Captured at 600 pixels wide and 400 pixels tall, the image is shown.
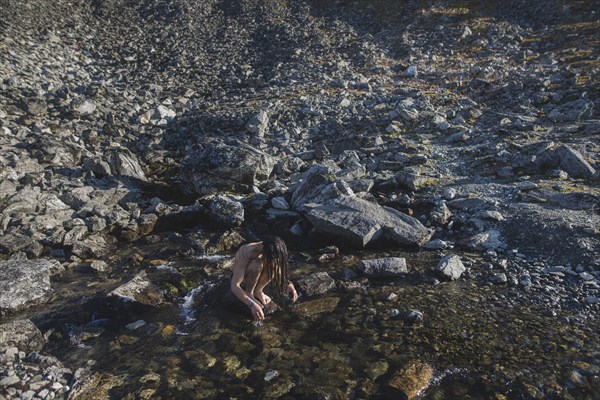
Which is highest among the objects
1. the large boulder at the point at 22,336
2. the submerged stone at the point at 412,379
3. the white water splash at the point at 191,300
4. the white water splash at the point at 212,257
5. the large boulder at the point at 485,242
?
the large boulder at the point at 22,336

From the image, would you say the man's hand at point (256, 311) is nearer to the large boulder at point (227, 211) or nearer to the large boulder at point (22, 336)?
the large boulder at point (22, 336)

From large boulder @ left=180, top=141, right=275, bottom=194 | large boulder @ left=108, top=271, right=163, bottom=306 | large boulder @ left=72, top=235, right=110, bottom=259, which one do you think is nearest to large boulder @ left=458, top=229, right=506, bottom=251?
large boulder @ left=108, top=271, right=163, bottom=306

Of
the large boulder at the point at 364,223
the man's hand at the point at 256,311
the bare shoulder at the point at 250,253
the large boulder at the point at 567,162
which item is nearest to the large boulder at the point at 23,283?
the bare shoulder at the point at 250,253

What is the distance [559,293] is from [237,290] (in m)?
5.52

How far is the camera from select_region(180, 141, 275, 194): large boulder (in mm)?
13695

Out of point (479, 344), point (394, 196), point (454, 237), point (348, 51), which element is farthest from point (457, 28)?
point (479, 344)

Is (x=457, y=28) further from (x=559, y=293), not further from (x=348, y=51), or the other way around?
(x=559, y=293)

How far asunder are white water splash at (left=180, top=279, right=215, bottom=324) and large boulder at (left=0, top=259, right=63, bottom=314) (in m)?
2.67

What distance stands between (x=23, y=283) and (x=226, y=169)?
6.82 metres

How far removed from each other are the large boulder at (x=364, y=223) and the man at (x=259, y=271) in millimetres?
2878

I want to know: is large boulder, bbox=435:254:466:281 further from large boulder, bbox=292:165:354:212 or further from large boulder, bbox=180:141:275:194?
large boulder, bbox=180:141:275:194

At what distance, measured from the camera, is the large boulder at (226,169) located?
1370 cm

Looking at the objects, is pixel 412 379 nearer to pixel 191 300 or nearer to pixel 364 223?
pixel 191 300

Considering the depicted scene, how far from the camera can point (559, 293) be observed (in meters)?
7.37
